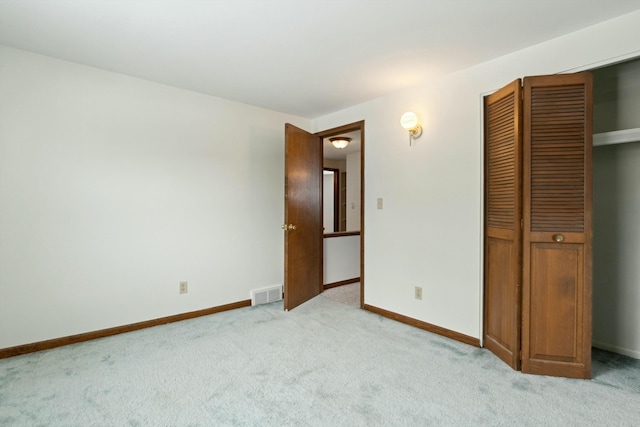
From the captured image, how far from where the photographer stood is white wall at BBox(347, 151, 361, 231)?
600cm

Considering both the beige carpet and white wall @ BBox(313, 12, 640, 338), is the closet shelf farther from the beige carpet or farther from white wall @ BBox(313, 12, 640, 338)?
the beige carpet

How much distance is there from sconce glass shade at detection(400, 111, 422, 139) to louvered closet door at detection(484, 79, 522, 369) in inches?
23.1

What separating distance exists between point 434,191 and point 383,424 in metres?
1.95

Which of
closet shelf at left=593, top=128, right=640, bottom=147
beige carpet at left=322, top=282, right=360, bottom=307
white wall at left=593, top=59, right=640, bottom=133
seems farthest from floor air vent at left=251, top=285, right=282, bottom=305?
white wall at left=593, top=59, right=640, bottom=133

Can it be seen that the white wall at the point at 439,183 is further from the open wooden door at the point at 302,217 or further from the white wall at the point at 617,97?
the open wooden door at the point at 302,217

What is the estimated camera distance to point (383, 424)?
1625mm

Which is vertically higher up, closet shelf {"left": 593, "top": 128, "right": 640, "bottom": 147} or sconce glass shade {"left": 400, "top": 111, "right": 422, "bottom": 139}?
sconce glass shade {"left": 400, "top": 111, "right": 422, "bottom": 139}

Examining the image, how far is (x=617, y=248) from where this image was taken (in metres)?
2.47

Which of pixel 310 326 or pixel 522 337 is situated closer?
pixel 522 337

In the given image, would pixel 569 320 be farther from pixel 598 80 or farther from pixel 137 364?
pixel 137 364

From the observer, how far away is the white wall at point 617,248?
238 centimetres

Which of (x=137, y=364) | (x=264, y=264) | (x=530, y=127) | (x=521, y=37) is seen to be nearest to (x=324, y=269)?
(x=264, y=264)

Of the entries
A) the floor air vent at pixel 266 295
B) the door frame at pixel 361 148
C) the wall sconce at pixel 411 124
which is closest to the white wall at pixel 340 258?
the floor air vent at pixel 266 295

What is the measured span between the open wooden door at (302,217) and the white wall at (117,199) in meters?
0.47
